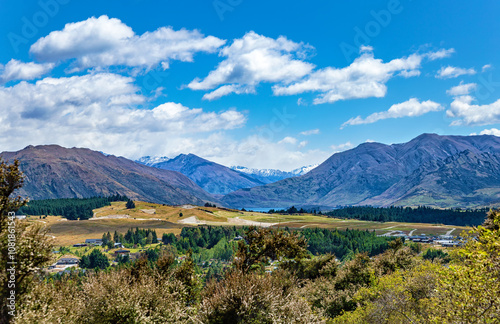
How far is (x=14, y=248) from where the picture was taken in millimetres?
25906

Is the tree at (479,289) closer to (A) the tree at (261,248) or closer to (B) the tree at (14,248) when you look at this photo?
(B) the tree at (14,248)

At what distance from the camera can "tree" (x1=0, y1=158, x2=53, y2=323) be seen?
26.0 m

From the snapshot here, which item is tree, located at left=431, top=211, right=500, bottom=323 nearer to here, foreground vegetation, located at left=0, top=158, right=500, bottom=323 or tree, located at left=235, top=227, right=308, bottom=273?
foreground vegetation, located at left=0, top=158, right=500, bottom=323

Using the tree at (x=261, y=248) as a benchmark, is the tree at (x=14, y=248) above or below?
above

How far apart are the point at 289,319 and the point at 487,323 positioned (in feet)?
40.4

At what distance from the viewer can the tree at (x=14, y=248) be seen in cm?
2597

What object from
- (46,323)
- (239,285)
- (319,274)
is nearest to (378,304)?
(239,285)

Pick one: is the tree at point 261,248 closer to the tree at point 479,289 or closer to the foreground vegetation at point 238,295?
the foreground vegetation at point 238,295

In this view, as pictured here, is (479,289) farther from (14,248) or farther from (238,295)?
(14,248)

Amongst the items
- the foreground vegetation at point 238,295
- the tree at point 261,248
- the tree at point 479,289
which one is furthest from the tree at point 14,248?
the tree at point 479,289

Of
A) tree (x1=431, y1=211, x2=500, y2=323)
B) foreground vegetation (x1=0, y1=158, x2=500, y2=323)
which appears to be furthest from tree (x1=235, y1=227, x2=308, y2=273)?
tree (x1=431, y1=211, x2=500, y2=323)

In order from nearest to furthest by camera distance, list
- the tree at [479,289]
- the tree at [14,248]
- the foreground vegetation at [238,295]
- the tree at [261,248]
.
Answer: the tree at [479,289] < the foreground vegetation at [238,295] < the tree at [14,248] < the tree at [261,248]

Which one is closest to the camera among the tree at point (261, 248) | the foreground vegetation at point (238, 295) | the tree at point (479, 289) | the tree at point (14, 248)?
the tree at point (479, 289)

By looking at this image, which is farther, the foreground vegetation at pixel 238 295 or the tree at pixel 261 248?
the tree at pixel 261 248
